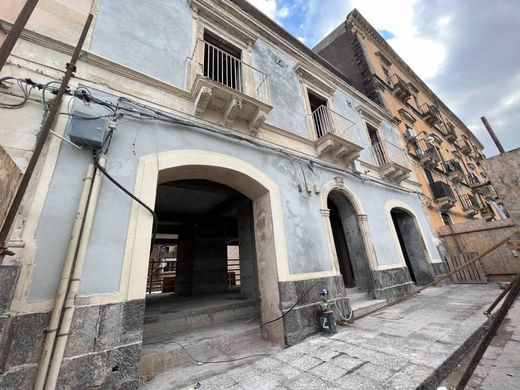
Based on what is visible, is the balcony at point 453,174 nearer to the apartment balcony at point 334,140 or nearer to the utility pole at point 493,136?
the apartment balcony at point 334,140

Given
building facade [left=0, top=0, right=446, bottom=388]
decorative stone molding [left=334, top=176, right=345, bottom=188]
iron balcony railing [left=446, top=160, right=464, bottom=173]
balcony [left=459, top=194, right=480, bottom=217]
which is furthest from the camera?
iron balcony railing [left=446, top=160, right=464, bottom=173]

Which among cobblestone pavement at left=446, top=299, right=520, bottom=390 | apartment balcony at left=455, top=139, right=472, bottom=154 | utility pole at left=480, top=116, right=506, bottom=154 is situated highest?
apartment balcony at left=455, top=139, right=472, bottom=154

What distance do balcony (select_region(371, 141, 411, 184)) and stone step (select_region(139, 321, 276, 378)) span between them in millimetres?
7373

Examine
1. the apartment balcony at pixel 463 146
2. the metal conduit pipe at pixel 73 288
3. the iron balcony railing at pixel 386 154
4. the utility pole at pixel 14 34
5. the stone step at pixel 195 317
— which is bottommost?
the stone step at pixel 195 317

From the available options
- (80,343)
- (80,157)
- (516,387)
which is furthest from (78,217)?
(516,387)

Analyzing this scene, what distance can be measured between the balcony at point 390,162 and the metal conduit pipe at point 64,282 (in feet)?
29.7

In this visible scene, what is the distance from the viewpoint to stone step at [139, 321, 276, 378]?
9.89ft

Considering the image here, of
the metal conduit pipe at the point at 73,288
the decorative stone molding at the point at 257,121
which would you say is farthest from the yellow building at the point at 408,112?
the metal conduit pipe at the point at 73,288

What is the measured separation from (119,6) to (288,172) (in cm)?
496

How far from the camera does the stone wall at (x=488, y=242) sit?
7953mm

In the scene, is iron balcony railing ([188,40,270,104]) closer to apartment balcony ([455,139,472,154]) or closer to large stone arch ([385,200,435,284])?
large stone arch ([385,200,435,284])

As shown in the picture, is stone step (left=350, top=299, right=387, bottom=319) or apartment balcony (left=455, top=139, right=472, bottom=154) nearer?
stone step (left=350, top=299, right=387, bottom=319)

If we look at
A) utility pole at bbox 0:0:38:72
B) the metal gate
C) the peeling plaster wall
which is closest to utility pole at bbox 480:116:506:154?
the peeling plaster wall

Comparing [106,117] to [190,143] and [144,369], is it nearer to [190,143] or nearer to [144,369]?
[190,143]
